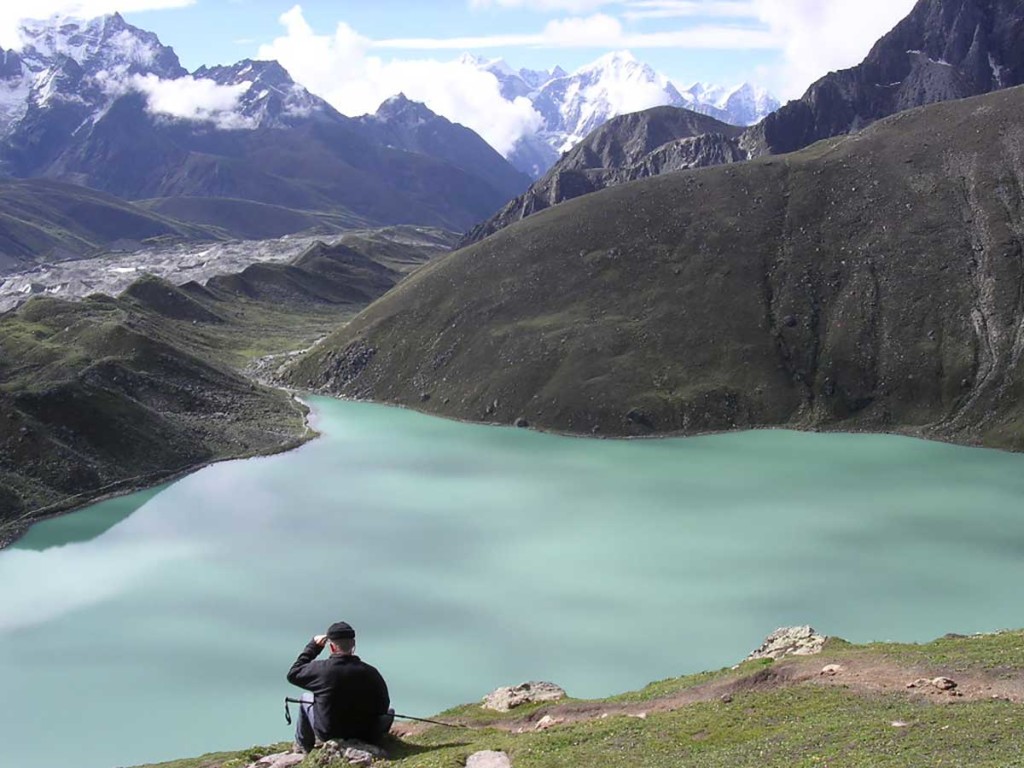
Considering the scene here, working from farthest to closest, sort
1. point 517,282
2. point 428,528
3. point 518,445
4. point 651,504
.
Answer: point 517,282 → point 518,445 → point 651,504 → point 428,528

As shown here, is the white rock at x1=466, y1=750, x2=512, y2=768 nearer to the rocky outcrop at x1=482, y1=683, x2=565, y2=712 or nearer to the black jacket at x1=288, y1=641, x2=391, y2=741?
the black jacket at x1=288, y1=641, x2=391, y2=741

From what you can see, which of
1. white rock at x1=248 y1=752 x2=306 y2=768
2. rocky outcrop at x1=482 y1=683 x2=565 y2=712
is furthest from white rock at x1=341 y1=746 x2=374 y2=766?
rocky outcrop at x1=482 y1=683 x2=565 y2=712

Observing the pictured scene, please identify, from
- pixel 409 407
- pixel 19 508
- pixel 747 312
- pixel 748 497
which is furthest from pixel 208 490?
pixel 747 312

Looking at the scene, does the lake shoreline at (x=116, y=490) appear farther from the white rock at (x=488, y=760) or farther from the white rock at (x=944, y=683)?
→ the white rock at (x=944, y=683)

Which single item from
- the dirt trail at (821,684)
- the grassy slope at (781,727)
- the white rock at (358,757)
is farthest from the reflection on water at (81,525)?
the white rock at (358,757)

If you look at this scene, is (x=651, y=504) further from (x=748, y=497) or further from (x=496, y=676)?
(x=496, y=676)
